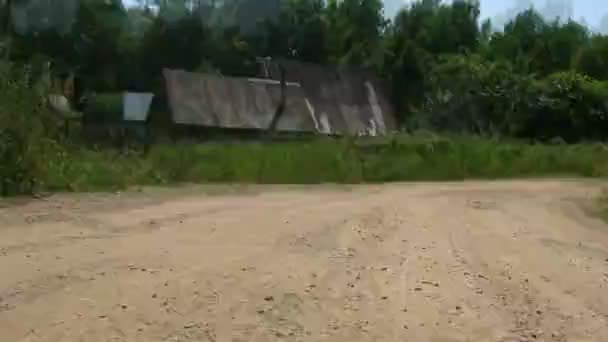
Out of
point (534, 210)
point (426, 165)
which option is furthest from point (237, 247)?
point (426, 165)

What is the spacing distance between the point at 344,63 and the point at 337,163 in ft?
83.6

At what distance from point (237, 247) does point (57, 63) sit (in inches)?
1440

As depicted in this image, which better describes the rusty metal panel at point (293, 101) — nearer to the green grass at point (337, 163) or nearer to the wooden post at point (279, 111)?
the wooden post at point (279, 111)

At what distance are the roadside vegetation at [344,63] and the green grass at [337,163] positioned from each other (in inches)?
1.8

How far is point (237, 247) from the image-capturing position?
8.29 meters

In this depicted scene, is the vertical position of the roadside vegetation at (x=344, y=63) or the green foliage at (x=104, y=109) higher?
the roadside vegetation at (x=344, y=63)

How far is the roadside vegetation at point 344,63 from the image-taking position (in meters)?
16.8

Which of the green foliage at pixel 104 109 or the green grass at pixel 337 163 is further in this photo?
the green foliage at pixel 104 109

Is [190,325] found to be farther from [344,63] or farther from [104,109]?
[344,63]

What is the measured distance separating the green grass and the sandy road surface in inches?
254

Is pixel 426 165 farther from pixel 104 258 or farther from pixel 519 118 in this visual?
pixel 104 258

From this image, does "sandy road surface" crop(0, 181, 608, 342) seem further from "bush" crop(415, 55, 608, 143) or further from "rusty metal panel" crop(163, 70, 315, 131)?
"bush" crop(415, 55, 608, 143)

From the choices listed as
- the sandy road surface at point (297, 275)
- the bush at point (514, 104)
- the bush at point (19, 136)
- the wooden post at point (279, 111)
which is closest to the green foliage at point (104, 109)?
the wooden post at point (279, 111)

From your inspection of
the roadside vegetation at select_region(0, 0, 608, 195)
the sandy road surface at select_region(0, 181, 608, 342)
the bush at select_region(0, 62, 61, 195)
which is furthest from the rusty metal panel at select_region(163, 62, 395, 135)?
the sandy road surface at select_region(0, 181, 608, 342)
